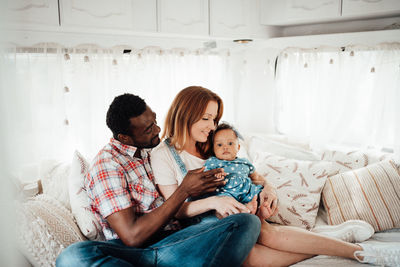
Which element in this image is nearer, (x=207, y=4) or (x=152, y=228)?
(x=152, y=228)

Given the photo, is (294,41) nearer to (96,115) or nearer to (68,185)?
(96,115)

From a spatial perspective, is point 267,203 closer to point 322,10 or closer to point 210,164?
point 210,164

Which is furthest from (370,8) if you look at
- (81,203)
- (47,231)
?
(47,231)

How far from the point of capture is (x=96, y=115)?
228cm

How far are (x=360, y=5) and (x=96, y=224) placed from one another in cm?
204

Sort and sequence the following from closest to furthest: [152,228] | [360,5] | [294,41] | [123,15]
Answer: [152,228] < [123,15] < [360,5] < [294,41]

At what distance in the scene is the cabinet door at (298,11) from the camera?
89.9 inches

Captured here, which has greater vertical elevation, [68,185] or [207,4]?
[207,4]

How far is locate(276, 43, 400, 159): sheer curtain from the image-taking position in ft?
7.80

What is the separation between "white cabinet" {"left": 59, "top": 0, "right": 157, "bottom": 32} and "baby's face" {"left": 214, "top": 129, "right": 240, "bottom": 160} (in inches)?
31.7

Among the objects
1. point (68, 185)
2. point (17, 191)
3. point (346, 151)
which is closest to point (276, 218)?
point (346, 151)

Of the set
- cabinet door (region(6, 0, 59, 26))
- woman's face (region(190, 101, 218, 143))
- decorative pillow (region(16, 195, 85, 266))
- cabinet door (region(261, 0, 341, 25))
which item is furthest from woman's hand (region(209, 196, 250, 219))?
cabinet door (region(261, 0, 341, 25))

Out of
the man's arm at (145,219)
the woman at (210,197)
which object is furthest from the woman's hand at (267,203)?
the man's arm at (145,219)

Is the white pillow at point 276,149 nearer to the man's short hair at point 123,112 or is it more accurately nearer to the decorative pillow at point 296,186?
the decorative pillow at point 296,186
